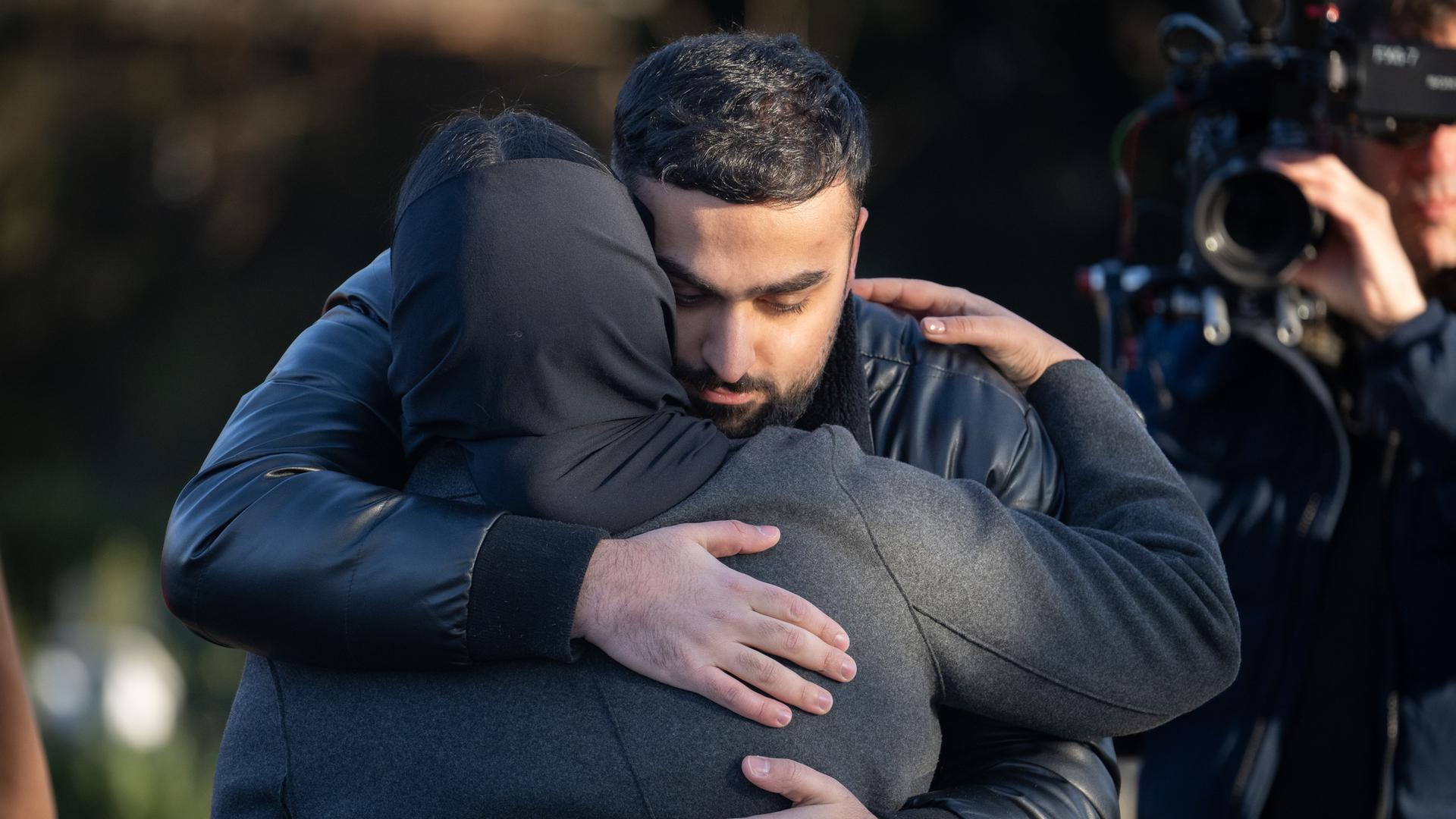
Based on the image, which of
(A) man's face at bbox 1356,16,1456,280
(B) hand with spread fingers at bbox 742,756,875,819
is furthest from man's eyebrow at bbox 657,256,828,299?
(A) man's face at bbox 1356,16,1456,280

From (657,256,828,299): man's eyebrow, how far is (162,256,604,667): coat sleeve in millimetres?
407

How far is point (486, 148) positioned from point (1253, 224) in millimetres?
1429

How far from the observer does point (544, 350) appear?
3.85 feet

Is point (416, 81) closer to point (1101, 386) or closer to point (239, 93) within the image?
point (239, 93)

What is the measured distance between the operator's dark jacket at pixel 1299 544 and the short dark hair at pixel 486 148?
1.30 meters

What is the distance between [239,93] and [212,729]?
2406 millimetres

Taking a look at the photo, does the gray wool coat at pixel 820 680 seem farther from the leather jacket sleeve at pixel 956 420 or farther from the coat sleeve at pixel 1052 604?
the leather jacket sleeve at pixel 956 420

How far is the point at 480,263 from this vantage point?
1191mm

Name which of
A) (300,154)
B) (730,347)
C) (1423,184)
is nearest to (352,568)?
(730,347)

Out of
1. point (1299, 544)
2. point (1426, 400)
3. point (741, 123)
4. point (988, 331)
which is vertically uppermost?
point (741, 123)

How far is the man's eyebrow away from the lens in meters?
1.53

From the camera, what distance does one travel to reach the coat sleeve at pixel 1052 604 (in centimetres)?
121

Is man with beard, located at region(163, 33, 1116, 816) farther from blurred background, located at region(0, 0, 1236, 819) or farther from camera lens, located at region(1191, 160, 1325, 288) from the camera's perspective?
blurred background, located at region(0, 0, 1236, 819)

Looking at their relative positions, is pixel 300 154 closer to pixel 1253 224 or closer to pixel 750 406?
pixel 1253 224
